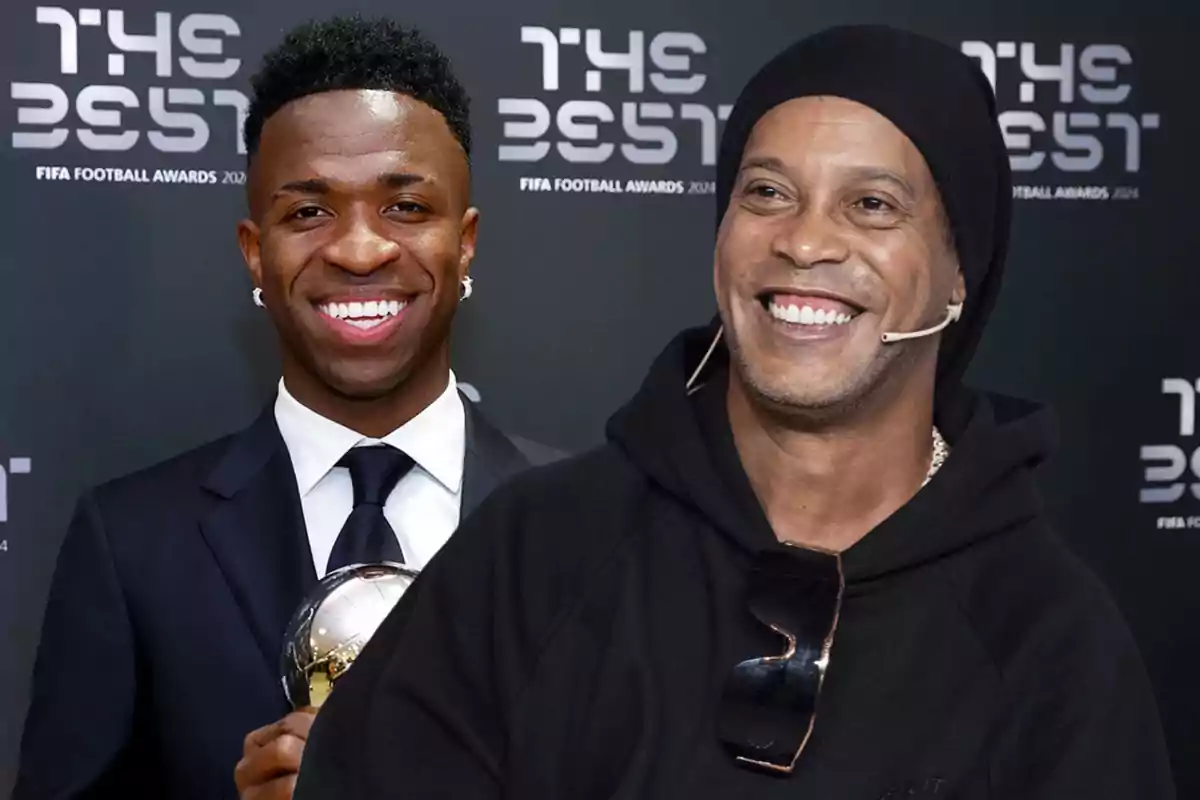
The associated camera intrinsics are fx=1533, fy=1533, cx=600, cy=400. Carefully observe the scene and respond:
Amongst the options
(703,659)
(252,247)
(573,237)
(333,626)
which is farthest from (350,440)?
(703,659)

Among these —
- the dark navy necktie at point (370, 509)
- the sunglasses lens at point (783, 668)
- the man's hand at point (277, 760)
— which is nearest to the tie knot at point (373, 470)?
the dark navy necktie at point (370, 509)

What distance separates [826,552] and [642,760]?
28cm

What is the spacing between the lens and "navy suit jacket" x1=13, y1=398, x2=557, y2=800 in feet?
6.50

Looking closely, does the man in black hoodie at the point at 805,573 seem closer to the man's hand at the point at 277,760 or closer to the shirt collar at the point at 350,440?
the man's hand at the point at 277,760

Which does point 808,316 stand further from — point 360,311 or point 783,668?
point 360,311

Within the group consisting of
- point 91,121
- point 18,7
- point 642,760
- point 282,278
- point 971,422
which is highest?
point 18,7

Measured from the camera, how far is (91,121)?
2.27 m

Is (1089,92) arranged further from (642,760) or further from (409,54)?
A: (642,760)

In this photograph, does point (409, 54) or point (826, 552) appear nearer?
Result: point (826, 552)

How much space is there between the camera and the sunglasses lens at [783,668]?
1477mm

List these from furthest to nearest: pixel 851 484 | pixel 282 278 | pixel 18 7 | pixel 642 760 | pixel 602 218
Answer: pixel 602 218
pixel 18 7
pixel 282 278
pixel 851 484
pixel 642 760

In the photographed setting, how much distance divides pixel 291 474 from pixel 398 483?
0.14 meters

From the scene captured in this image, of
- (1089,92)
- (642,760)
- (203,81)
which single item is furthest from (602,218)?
(642,760)

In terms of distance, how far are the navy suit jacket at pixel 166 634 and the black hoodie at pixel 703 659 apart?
1.34ft
